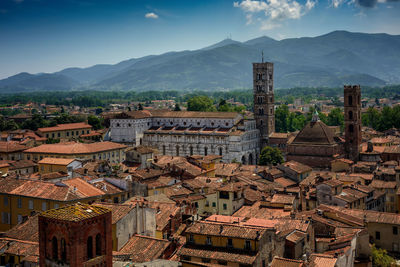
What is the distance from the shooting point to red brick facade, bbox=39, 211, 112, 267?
22188 mm

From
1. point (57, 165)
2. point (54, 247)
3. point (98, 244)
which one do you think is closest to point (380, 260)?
point (98, 244)

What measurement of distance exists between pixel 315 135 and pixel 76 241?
215 feet

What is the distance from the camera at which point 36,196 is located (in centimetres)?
4091

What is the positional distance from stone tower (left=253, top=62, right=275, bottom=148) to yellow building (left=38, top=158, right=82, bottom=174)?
53142 millimetres

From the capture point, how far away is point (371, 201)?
51562 mm

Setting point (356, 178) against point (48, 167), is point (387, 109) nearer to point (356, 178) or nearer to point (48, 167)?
point (356, 178)

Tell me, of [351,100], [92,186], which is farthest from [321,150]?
[92,186]

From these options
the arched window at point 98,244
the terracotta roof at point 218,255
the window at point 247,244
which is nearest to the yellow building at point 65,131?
the terracotta roof at point 218,255

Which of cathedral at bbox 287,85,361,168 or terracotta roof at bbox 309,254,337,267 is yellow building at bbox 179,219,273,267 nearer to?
terracotta roof at bbox 309,254,337,267

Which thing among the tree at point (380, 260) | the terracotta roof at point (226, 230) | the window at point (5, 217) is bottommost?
the tree at point (380, 260)

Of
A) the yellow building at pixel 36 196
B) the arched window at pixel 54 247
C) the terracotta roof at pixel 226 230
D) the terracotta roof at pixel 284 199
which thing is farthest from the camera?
the terracotta roof at pixel 284 199

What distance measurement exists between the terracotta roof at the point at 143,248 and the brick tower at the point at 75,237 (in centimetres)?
709

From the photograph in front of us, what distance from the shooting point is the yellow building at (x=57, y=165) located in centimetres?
6058

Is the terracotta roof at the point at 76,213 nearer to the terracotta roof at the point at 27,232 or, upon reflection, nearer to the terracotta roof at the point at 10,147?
the terracotta roof at the point at 27,232
